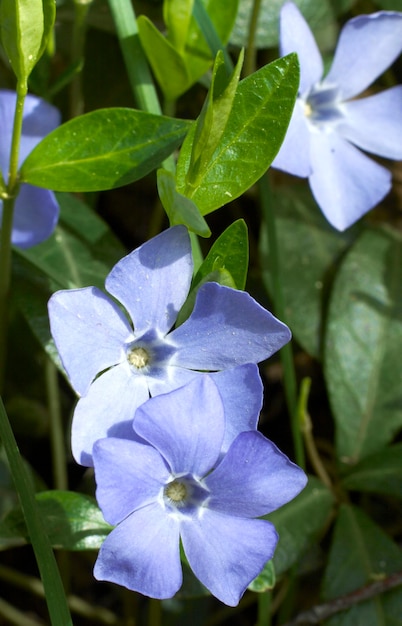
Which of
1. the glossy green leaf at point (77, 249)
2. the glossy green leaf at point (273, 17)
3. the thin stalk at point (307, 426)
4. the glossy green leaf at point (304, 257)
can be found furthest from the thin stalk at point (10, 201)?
the glossy green leaf at point (273, 17)

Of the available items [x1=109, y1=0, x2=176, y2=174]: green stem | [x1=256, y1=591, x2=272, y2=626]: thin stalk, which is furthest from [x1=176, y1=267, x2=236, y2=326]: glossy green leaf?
[x1=256, y1=591, x2=272, y2=626]: thin stalk

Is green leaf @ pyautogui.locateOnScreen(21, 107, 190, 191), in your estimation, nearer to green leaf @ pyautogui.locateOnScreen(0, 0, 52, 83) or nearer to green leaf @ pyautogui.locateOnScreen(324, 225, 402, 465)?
green leaf @ pyautogui.locateOnScreen(0, 0, 52, 83)

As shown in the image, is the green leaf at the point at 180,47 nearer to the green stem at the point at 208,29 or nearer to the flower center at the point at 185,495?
the green stem at the point at 208,29

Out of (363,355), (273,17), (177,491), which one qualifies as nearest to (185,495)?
(177,491)

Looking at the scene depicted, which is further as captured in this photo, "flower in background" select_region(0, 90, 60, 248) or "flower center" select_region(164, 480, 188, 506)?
"flower in background" select_region(0, 90, 60, 248)

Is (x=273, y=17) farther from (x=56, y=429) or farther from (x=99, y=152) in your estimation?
(x=56, y=429)

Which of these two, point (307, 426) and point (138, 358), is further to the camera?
point (307, 426)

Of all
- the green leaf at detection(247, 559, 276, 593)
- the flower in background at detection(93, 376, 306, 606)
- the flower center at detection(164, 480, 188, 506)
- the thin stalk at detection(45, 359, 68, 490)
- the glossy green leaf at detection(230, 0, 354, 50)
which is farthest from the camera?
the glossy green leaf at detection(230, 0, 354, 50)
